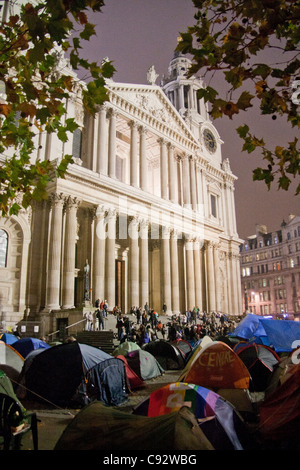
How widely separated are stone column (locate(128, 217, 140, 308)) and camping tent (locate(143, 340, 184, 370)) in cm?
1309

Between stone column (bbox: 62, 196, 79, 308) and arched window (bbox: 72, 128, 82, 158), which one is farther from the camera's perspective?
arched window (bbox: 72, 128, 82, 158)

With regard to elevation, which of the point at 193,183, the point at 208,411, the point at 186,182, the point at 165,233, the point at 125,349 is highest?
the point at 193,183

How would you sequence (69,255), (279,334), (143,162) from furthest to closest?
(143,162) → (69,255) → (279,334)

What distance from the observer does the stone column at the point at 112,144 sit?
3198cm

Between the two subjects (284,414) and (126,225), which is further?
(126,225)

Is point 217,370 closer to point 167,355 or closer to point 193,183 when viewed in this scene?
point 167,355

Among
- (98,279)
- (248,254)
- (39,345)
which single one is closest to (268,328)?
(39,345)

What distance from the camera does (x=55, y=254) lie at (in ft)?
83.8

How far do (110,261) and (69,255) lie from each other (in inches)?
151

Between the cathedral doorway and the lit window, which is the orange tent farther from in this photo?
the lit window

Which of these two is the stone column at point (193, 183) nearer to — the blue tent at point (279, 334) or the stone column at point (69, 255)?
the stone column at point (69, 255)

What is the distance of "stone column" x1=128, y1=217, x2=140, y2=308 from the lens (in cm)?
3023

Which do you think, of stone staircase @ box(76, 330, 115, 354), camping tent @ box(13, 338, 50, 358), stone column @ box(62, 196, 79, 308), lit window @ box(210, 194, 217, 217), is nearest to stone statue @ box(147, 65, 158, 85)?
lit window @ box(210, 194, 217, 217)

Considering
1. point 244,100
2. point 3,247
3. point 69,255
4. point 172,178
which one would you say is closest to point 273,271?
point 172,178
